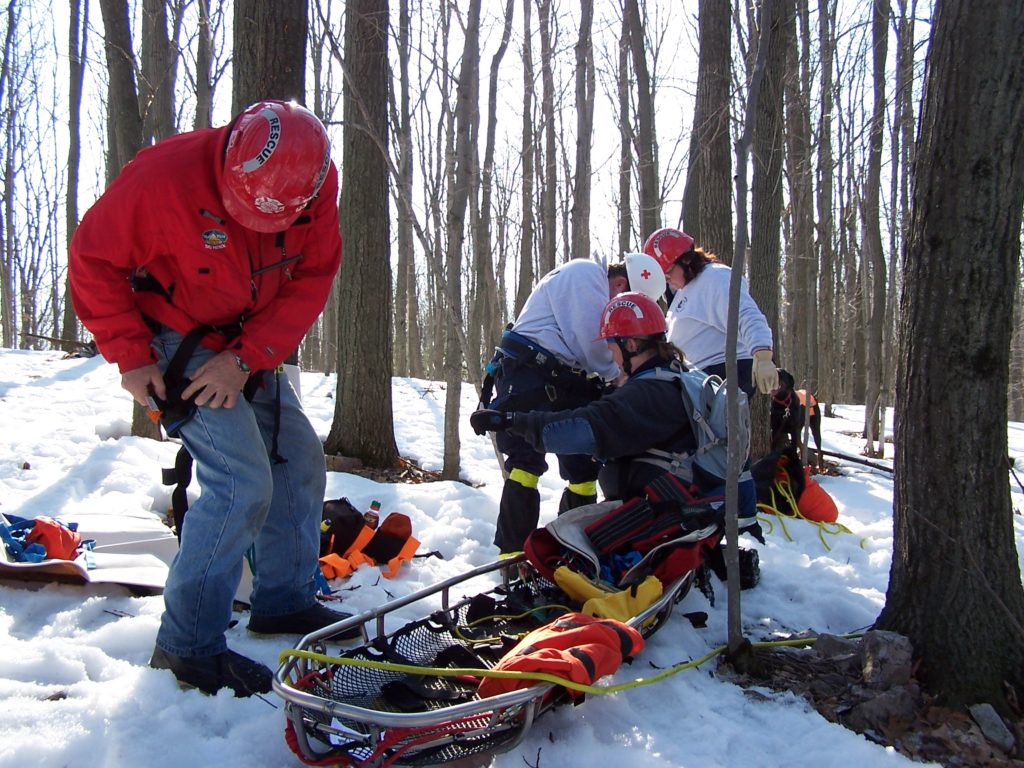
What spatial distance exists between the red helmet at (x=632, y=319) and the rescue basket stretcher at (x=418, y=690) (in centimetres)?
118

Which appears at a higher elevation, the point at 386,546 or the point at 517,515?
the point at 517,515

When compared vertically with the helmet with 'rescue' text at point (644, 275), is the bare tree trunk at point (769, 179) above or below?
above

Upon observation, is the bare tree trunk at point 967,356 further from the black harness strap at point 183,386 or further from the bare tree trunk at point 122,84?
the bare tree trunk at point 122,84

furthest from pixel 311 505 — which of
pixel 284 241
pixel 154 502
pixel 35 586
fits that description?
pixel 154 502

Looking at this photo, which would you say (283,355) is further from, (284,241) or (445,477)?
(445,477)

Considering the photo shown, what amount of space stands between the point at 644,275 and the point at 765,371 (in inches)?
37.7

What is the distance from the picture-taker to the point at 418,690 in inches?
92.0

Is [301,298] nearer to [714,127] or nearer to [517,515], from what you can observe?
[517,515]

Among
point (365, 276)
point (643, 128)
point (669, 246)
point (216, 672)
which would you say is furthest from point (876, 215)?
point (216, 672)

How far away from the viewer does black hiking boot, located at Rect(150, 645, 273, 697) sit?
2401 mm

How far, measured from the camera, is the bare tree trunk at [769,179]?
24.4 feet

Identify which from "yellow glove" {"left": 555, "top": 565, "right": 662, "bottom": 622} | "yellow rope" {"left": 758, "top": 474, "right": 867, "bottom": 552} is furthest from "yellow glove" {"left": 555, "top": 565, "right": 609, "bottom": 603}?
"yellow rope" {"left": 758, "top": 474, "right": 867, "bottom": 552}

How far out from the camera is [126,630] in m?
2.79

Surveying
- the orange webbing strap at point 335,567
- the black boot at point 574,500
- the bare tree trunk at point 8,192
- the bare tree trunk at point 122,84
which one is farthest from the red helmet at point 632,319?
the bare tree trunk at point 8,192
